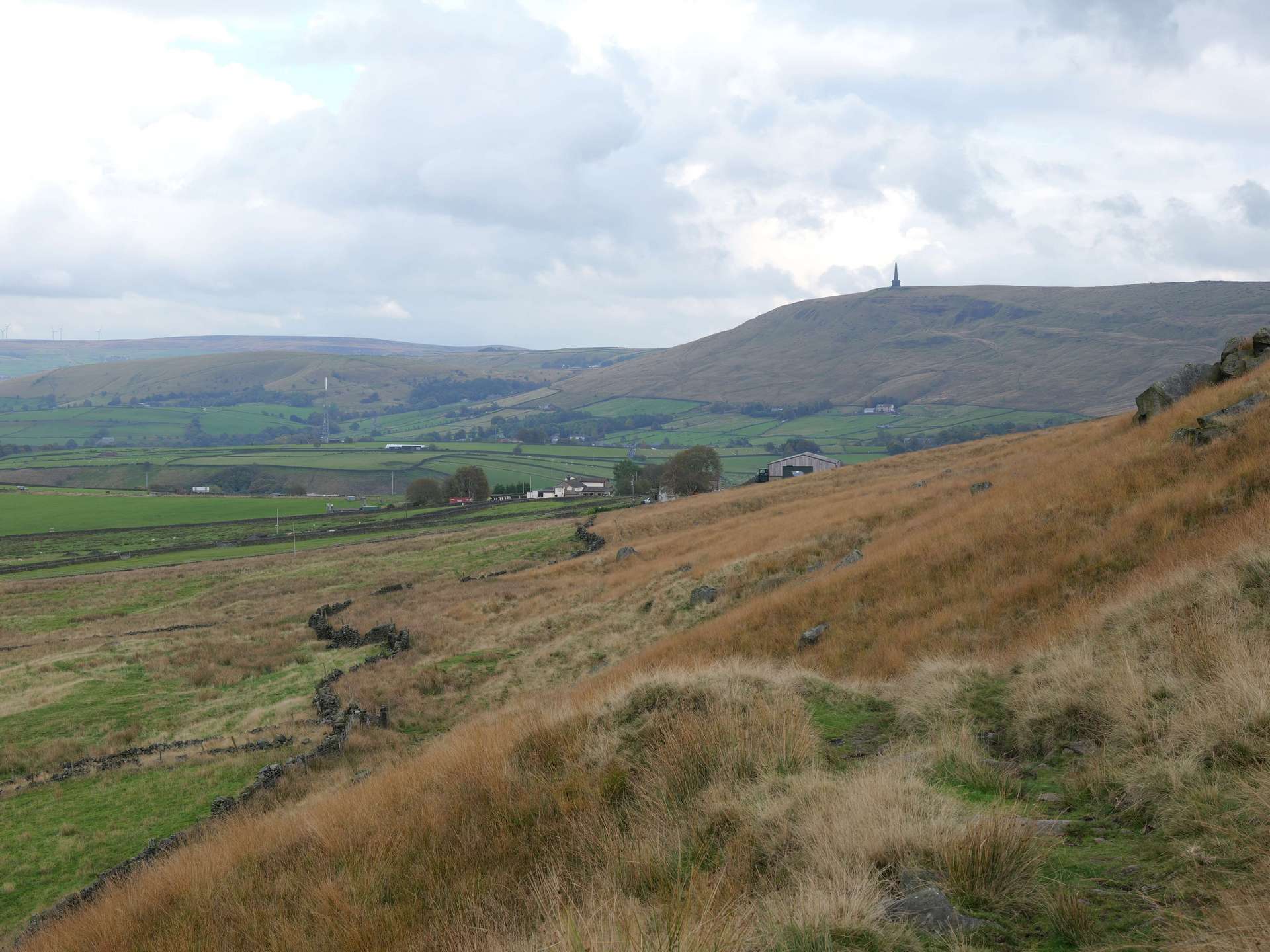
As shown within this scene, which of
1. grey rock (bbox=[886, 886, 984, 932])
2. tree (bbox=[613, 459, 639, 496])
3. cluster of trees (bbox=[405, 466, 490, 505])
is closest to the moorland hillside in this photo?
grey rock (bbox=[886, 886, 984, 932])

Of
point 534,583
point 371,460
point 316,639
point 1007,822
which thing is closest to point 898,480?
point 534,583

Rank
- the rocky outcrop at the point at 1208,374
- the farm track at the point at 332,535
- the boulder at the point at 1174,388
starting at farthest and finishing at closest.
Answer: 1. the farm track at the point at 332,535
2. the boulder at the point at 1174,388
3. the rocky outcrop at the point at 1208,374

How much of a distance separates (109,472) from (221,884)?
179 m

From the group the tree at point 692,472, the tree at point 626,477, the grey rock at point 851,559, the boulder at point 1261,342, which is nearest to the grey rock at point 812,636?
Result: the grey rock at point 851,559

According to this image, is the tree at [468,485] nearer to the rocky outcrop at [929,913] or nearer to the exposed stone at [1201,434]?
the exposed stone at [1201,434]

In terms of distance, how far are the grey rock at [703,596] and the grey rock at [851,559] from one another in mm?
3924

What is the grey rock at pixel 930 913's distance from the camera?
13.9ft

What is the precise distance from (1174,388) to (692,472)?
226 ft

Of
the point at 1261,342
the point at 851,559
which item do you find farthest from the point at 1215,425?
the point at 1261,342

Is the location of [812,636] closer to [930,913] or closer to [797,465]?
[930,913]

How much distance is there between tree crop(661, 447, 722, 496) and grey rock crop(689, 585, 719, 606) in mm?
69133

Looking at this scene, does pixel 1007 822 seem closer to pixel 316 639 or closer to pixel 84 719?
pixel 84 719

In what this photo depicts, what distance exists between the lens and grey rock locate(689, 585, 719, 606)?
22047 millimetres

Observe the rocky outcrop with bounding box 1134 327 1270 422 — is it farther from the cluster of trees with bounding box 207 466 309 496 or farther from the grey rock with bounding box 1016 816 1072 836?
the cluster of trees with bounding box 207 466 309 496
